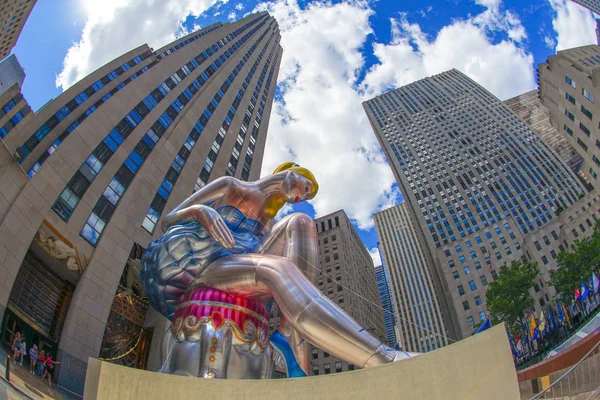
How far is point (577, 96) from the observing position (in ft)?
130

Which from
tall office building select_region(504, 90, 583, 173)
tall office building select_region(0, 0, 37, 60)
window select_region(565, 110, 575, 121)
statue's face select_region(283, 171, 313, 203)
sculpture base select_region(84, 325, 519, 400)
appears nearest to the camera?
sculpture base select_region(84, 325, 519, 400)

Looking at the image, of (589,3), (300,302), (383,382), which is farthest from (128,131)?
(589,3)

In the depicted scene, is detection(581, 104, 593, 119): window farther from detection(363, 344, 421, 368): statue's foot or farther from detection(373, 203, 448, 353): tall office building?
detection(373, 203, 448, 353): tall office building

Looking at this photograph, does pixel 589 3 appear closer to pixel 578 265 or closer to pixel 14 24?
pixel 578 265

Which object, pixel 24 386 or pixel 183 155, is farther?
pixel 183 155

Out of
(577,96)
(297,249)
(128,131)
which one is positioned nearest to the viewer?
(297,249)

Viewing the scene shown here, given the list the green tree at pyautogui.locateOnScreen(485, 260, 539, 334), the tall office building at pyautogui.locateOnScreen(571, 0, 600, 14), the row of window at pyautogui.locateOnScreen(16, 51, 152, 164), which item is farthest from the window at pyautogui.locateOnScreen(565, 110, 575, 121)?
the tall office building at pyautogui.locateOnScreen(571, 0, 600, 14)

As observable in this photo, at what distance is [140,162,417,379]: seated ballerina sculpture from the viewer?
517cm

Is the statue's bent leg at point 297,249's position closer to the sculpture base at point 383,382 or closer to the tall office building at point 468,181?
the sculpture base at point 383,382

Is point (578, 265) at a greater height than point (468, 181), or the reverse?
point (468, 181)

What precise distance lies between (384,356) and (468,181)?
3407 inches

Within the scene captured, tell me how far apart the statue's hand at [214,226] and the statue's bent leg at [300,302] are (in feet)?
0.96

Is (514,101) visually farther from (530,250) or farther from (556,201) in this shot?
(530,250)

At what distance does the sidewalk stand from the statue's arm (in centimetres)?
335
